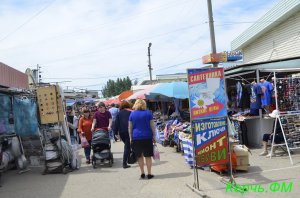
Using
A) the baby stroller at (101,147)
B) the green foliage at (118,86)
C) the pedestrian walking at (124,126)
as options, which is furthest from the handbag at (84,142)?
the green foliage at (118,86)

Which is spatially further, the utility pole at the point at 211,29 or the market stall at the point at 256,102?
the utility pole at the point at 211,29

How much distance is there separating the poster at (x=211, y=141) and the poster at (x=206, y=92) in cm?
18

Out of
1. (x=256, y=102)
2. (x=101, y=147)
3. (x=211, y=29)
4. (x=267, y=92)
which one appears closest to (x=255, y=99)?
(x=256, y=102)

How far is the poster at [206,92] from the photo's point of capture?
6.55 metres

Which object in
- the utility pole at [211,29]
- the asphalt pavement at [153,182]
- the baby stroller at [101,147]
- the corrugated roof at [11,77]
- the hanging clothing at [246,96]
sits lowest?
the asphalt pavement at [153,182]

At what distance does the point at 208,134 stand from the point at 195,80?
3.60ft

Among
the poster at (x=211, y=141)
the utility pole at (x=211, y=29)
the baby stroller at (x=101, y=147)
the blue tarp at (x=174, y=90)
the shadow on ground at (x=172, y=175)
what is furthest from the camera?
the utility pole at (x=211, y=29)

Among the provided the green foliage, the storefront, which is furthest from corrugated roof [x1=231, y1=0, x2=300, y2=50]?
the green foliage

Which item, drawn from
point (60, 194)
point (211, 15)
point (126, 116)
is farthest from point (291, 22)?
point (60, 194)

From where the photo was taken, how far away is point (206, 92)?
6.62 metres

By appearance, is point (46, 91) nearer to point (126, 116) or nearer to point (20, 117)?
point (20, 117)

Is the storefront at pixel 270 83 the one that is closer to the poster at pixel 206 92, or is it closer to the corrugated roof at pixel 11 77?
the poster at pixel 206 92

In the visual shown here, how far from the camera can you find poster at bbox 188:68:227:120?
21.5 ft

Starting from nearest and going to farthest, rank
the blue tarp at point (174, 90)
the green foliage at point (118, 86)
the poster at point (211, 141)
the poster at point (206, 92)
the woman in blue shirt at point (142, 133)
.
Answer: the poster at point (206, 92) < the poster at point (211, 141) < the woman in blue shirt at point (142, 133) < the blue tarp at point (174, 90) < the green foliage at point (118, 86)
